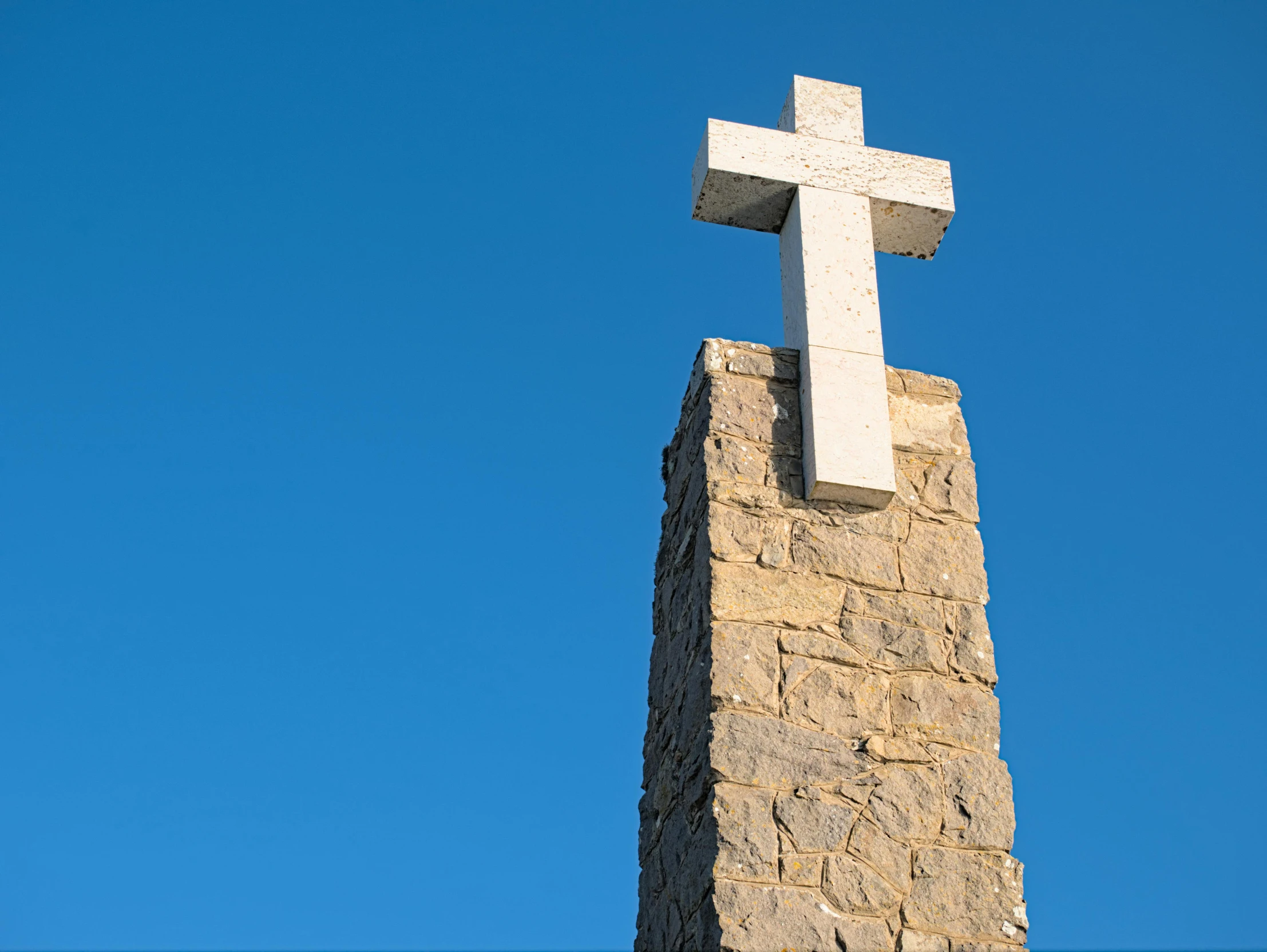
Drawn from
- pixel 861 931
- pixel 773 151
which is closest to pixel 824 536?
pixel 861 931

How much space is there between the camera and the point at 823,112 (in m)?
4.99

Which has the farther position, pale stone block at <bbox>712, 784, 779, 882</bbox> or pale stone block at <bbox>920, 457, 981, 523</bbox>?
pale stone block at <bbox>920, 457, 981, 523</bbox>

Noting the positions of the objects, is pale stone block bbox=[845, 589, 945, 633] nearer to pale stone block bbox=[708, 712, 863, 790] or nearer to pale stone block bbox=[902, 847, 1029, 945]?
pale stone block bbox=[708, 712, 863, 790]

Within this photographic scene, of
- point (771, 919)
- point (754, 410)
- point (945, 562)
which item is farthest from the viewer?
point (754, 410)

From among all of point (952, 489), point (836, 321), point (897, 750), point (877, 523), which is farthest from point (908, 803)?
point (836, 321)

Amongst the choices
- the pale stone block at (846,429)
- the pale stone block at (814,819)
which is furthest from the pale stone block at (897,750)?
the pale stone block at (846,429)

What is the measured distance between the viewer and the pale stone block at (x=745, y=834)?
3.47 meters

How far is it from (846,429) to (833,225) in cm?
89

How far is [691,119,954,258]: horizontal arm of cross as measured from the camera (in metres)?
4.77

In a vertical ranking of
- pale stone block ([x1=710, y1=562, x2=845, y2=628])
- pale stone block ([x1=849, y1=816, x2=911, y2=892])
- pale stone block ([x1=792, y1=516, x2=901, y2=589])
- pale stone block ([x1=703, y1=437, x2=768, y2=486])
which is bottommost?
pale stone block ([x1=849, y1=816, x2=911, y2=892])

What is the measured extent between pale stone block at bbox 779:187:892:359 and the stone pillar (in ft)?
0.50

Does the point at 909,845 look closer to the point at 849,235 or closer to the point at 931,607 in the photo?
the point at 931,607

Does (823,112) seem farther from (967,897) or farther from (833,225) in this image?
(967,897)

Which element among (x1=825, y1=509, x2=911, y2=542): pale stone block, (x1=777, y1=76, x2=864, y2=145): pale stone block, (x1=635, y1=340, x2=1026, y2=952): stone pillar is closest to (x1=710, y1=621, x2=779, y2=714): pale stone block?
(x1=635, y1=340, x2=1026, y2=952): stone pillar
